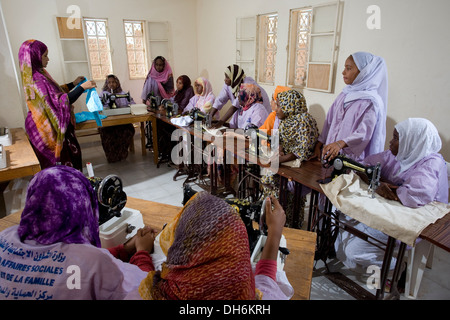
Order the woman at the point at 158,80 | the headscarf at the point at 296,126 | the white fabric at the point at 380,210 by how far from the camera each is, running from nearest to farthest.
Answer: the white fabric at the point at 380,210 → the headscarf at the point at 296,126 → the woman at the point at 158,80

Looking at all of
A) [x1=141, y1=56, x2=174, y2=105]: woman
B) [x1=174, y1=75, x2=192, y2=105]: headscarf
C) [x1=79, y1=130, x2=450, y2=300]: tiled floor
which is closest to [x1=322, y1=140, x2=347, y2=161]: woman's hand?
[x1=79, y1=130, x2=450, y2=300]: tiled floor

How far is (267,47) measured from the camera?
15.7ft

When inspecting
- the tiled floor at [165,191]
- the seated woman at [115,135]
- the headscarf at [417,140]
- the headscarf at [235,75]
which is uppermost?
the headscarf at [235,75]

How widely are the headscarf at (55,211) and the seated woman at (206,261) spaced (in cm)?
34

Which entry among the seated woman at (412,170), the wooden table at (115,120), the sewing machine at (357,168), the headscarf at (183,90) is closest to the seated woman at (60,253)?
the sewing machine at (357,168)

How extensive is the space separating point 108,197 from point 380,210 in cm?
156

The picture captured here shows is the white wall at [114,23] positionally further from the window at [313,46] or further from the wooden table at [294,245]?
the window at [313,46]

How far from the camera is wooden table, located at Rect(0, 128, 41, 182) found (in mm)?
2408

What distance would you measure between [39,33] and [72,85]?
7.06 feet

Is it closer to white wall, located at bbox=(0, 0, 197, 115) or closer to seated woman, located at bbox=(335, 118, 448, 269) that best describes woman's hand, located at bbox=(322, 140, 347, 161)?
seated woman, located at bbox=(335, 118, 448, 269)

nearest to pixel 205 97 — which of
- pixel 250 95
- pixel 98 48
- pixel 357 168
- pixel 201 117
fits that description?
pixel 201 117

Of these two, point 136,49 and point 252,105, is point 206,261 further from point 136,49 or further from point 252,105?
point 136,49

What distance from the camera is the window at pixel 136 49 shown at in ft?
19.0
